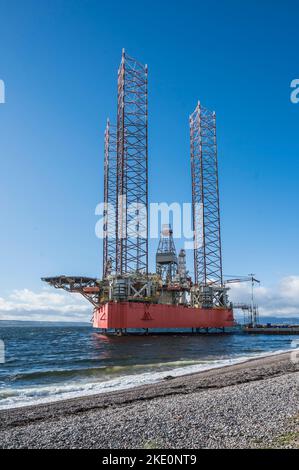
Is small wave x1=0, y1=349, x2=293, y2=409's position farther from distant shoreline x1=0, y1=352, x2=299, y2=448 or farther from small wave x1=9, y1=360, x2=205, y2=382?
small wave x1=9, y1=360, x2=205, y2=382

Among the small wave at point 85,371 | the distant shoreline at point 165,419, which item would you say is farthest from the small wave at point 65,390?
the small wave at point 85,371

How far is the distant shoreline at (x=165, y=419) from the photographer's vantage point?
25.9 feet

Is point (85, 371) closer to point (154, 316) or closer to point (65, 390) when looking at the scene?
point (65, 390)

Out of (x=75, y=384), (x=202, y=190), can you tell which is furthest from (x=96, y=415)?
(x=202, y=190)

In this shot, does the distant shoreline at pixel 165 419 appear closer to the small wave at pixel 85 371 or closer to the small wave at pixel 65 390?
the small wave at pixel 65 390

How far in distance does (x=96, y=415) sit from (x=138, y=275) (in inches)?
1929

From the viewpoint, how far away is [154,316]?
58875mm

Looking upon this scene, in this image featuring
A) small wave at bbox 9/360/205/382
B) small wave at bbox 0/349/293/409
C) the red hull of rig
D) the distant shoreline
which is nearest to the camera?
the distant shoreline

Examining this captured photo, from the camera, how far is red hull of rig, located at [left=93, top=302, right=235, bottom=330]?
55000 millimetres

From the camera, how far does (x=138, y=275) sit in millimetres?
59656

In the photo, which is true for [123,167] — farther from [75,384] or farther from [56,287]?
[75,384]

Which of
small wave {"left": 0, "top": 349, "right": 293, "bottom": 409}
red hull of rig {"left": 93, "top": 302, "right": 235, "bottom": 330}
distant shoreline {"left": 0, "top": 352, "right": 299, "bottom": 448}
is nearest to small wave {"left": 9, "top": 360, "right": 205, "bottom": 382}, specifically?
small wave {"left": 0, "top": 349, "right": 293, "bottom": 409}

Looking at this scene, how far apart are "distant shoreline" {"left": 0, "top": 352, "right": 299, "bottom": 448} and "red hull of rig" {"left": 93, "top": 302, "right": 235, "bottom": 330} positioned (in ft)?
133

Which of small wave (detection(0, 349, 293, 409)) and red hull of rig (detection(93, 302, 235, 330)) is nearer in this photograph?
small wave (detection(0, 349, 293, 409))
